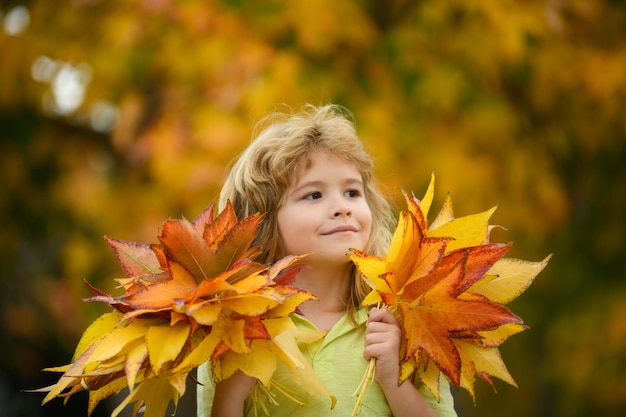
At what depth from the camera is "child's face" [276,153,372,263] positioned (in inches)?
98.3

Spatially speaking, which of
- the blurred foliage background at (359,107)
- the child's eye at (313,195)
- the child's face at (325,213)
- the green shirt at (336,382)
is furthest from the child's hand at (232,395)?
the blurred foliage background at (359,107)

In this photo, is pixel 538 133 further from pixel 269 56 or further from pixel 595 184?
pixel 269 56

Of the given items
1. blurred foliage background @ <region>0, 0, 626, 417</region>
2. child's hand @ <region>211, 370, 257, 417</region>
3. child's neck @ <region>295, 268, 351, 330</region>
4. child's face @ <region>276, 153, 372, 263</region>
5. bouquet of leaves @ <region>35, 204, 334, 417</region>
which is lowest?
child's hand @ <region>211, 370, 257, 417</region>

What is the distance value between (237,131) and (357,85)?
2.50ft

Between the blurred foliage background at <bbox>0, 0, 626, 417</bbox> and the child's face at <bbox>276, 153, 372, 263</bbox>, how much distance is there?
1.63m

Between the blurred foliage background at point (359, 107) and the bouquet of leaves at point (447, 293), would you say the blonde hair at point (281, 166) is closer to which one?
the bouquet of leaves at point (447, 293)

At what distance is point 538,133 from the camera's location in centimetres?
534

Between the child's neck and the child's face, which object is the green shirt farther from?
the child's face

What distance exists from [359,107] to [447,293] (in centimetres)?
272

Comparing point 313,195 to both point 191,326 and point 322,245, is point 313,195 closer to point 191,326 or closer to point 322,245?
point 322,245

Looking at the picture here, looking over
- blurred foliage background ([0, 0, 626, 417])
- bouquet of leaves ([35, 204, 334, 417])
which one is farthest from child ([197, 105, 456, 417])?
blurred foliage background ([0, 0, 626, 417])

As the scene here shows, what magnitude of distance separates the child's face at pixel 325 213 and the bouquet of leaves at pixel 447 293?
25 centimetres

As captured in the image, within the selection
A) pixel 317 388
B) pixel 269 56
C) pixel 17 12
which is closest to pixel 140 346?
pixel 317 388

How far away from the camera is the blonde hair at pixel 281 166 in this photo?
262cm
